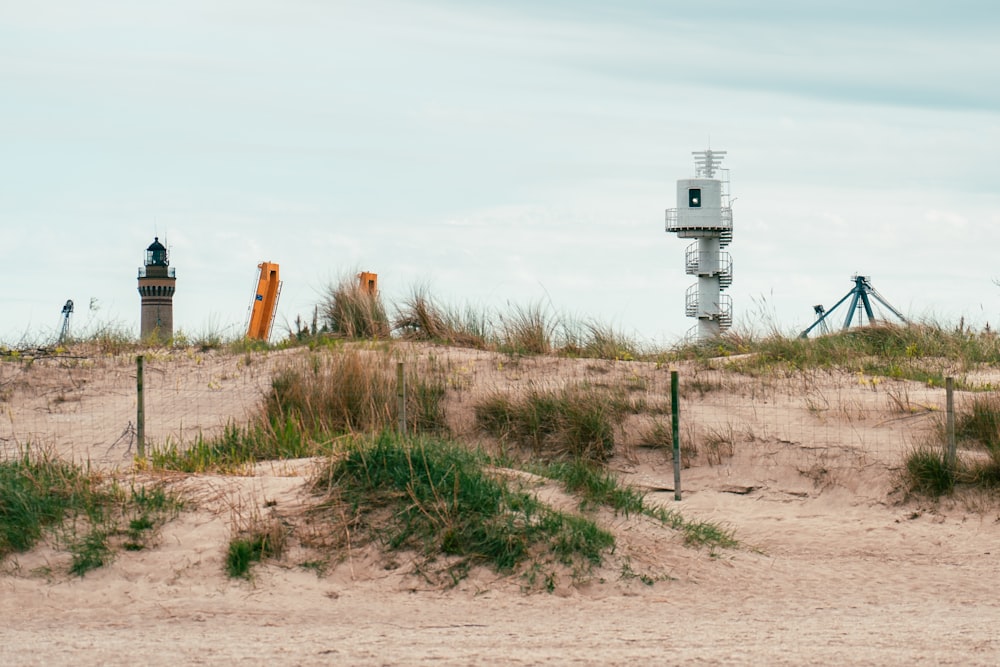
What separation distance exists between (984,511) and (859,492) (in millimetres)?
1426

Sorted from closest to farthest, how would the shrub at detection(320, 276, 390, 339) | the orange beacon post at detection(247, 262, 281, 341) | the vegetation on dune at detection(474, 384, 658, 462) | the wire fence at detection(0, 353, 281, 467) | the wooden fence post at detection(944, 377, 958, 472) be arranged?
the wooden fence post at detection(944, 377, 958, 472) → the vegetation on dune at detection(474, 384, 658, 462) → the wire fence at detection(0, 353, 281, 467) → the shrub at detection(320, 276, 390, 339) → the orange beacon post at detection(247, 262, 281, 341)

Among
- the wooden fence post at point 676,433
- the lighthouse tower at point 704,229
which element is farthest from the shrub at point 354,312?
the lighthouse tower at point 704,229

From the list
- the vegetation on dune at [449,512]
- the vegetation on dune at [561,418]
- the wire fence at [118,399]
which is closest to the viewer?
the vegetation on dune at [449,512]

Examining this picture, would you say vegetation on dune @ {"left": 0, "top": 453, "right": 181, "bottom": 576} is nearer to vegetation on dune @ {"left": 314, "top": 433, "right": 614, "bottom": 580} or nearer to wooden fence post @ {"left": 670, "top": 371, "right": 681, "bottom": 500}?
vegetation on dune @ {"left": 314, "top": 433, "right": 614, "bottom": 580}

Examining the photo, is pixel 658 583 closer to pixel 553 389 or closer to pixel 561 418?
pixel 561 418

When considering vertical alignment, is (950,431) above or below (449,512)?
above

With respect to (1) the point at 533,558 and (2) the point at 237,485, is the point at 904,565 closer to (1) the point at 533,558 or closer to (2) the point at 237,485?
(1) the point at 533,558

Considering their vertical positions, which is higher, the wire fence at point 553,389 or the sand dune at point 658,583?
the wire fence at point 553,389

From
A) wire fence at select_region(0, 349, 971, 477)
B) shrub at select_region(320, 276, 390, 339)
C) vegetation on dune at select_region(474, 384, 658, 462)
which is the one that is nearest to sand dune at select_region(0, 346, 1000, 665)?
wire fence at select_region(0, 349, 971, 477)

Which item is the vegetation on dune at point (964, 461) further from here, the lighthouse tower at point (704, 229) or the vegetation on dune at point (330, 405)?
the lighthouse tower at point (704, 229)

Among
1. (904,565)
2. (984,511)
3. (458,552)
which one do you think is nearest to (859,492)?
(984,511)

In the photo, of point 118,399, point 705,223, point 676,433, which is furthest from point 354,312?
point 705,223

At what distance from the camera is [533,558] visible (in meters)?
9.20

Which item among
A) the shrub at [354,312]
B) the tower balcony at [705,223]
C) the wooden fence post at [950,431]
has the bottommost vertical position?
the wooden fence post at [950,431]
